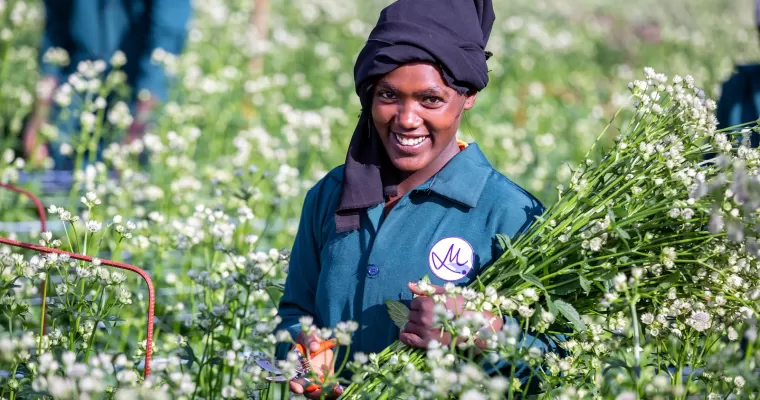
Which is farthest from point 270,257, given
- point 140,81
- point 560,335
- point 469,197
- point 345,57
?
point 345,57

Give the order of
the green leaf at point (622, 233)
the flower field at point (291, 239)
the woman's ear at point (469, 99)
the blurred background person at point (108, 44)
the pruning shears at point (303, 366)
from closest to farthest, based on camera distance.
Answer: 1. the flower field at point (291, 239)
2. the green leaf at point (622, 233)
3. the pruning shears at point (303, 366)
4. the woman's ear at point (469, 99)
5. the blurred background person at point (108, 44)

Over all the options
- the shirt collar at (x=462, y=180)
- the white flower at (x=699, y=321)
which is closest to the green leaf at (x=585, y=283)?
the white flower at (x=699, y=321)

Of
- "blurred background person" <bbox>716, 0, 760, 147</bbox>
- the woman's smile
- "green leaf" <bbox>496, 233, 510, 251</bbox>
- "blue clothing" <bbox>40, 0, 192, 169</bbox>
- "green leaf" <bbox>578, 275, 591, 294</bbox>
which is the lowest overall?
"green leaf" <bbox>578, 275, 591, 294</bbox>

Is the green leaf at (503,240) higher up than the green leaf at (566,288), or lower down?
higher up

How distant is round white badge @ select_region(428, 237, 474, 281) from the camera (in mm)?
2285

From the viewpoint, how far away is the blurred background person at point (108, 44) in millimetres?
5746

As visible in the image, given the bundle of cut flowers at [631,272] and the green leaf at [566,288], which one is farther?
the green leaf at [566,288]

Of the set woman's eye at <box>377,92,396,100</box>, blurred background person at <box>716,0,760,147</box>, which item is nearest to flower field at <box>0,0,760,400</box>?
woman's eye at <box>377,92,396,100</box>

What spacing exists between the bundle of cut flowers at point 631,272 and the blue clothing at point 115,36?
4.01 m

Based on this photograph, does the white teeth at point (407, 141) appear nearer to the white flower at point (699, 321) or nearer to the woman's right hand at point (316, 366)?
the woman's right hand at point (316, 366)

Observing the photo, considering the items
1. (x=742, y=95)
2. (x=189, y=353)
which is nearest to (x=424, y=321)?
(x=189, y=353)

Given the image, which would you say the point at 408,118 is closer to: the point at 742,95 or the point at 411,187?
the point at 411,187

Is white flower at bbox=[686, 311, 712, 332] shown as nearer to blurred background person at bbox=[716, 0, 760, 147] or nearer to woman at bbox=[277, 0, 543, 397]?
woman at bbox=[277, 0, 543, 397]

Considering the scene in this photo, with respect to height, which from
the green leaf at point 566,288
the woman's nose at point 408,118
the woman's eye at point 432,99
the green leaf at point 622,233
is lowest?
the green leaf at point 566,288
